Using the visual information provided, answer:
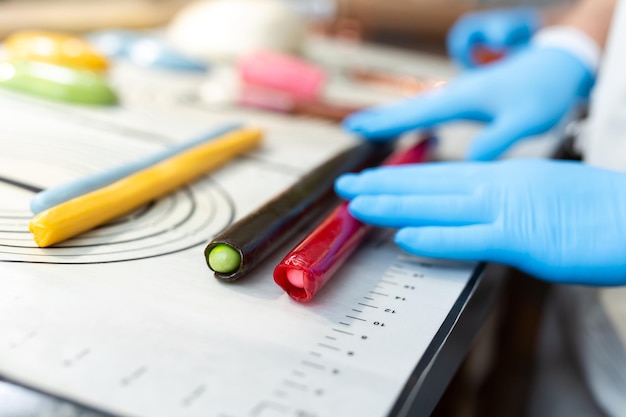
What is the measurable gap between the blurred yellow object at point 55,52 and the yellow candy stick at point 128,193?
0.24 m

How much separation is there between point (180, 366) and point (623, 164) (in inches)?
18.2

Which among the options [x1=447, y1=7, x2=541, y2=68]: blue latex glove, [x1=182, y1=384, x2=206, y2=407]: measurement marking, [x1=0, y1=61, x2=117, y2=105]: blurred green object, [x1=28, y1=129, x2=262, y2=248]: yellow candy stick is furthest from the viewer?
[x1=447, y1=7, x2=541, y2=68]: blue latex glove

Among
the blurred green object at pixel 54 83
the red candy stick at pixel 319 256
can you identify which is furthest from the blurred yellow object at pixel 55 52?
the red candy stick at pixel 319 256

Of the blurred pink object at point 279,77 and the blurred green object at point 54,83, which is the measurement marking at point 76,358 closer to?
the blurred green object at point 54,83

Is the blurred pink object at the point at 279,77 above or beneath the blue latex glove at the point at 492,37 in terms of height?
beneath

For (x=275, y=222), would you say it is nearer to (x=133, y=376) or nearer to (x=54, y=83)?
(x=133, y=376)

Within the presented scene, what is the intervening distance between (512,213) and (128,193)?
27 centimetres

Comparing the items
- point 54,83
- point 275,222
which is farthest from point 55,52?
point 275,222

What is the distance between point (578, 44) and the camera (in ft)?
2.46

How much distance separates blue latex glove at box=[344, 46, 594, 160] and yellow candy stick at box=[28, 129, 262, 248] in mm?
177

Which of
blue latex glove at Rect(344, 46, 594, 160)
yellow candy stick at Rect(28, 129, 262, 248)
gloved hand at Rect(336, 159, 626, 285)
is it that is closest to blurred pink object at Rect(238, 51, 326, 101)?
blue latex glove at Rect(344, 46, 594, 160)

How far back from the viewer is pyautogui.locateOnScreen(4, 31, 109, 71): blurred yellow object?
689 mm

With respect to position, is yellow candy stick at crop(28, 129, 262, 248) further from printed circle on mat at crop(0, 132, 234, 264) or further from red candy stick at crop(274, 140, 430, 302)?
red candy stick at crop(274, 140, 430, 302)

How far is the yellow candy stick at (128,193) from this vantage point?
373 mm
